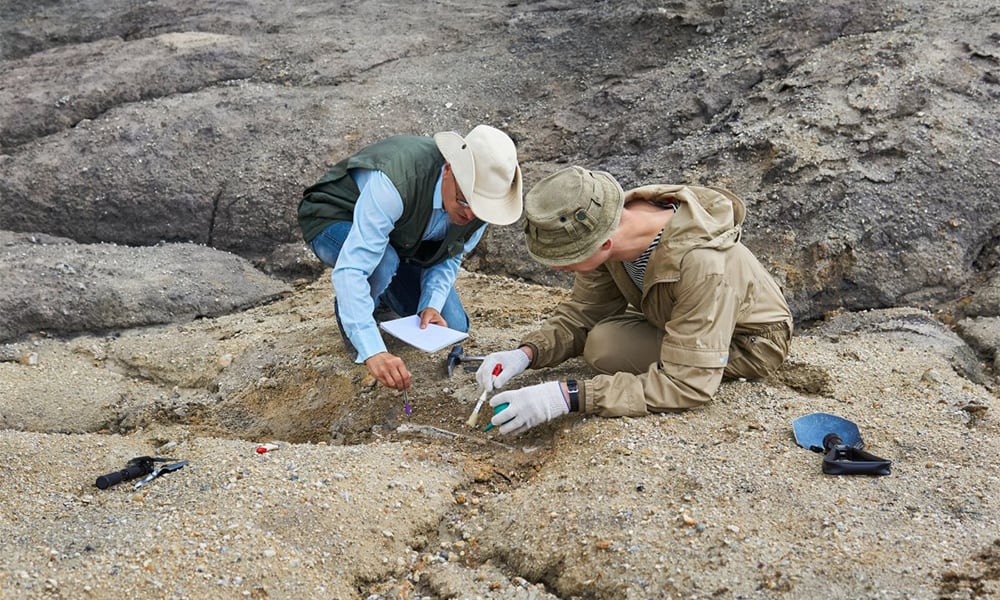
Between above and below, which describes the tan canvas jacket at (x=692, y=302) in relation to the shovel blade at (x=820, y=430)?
above

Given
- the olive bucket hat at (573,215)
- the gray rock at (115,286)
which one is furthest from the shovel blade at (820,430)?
the gray rock at (115,286)

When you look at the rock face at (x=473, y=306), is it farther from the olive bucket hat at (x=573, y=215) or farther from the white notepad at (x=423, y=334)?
the olive bucket hat at (x=573, y=215)

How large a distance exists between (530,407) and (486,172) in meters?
0.94

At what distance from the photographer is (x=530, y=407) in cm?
296

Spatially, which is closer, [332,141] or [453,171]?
[453,171]

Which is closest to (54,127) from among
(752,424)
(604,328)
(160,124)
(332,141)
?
(160,124)

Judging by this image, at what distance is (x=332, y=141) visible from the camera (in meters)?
6.05

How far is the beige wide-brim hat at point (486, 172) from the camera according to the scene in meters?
3.36

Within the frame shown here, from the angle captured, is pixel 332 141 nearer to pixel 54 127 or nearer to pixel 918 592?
pixel 54 127

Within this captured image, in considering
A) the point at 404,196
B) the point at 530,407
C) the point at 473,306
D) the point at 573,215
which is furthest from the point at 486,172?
the point at 473,306

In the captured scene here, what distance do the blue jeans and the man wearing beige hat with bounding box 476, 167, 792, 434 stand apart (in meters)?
0.85

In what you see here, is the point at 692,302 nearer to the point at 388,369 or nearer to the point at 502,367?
the point at 502,367

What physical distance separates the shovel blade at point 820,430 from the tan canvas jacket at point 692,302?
307 millimetres

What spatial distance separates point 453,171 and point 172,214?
118 inches
